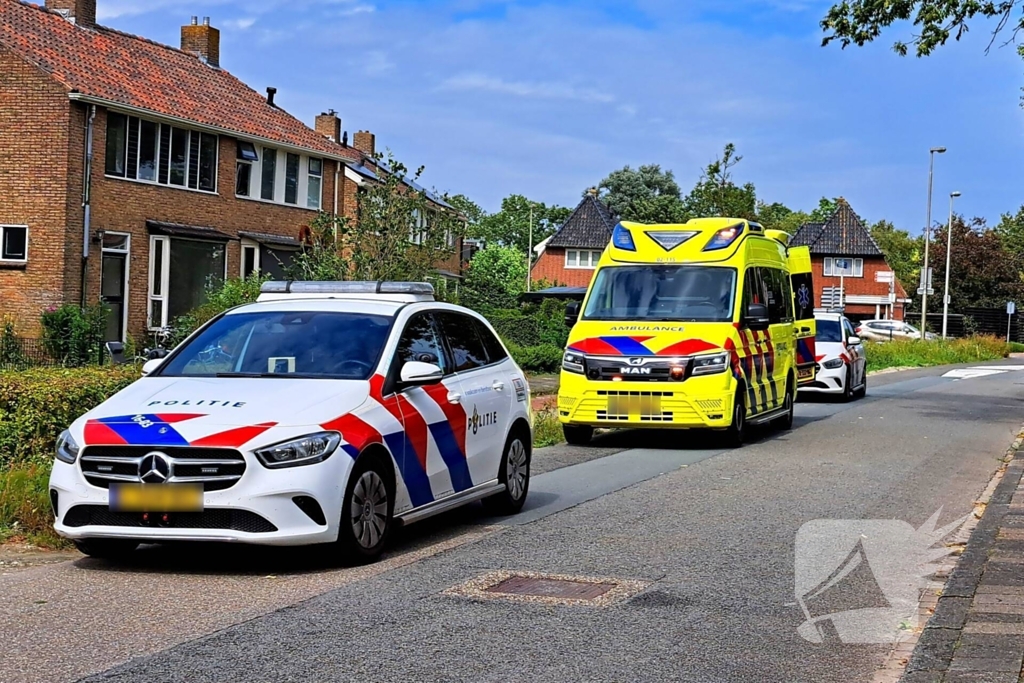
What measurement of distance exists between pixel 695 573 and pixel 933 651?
2.18 metres

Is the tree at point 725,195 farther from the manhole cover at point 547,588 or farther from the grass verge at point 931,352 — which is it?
the manhole cover at point 547,588

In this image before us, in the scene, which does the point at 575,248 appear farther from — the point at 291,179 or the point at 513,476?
the point at 513,476

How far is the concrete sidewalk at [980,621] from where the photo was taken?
17.9 feet

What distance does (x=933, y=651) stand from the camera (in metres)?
5.80

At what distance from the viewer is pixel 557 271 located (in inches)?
3465

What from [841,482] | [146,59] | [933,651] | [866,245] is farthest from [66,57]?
[866,245]

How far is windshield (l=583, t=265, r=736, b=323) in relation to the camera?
15.4m

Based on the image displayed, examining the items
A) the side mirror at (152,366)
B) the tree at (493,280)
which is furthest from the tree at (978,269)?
the side mirror at (152,366)

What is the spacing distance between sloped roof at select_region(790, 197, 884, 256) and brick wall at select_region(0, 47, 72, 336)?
6240 centimetres

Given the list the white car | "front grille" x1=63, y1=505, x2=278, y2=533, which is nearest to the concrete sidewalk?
"front grille" x1=63, y1=505, x2=278, y2=533

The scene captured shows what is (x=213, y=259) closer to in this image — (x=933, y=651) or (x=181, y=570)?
(x=181, y=570)

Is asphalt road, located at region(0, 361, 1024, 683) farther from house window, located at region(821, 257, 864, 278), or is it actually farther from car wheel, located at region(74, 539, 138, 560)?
house window, located at region(821, 257, 864, 278)

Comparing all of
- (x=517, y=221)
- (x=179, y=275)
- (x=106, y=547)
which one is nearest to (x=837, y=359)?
(x=179, y=275)

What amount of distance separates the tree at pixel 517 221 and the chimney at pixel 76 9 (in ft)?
260
